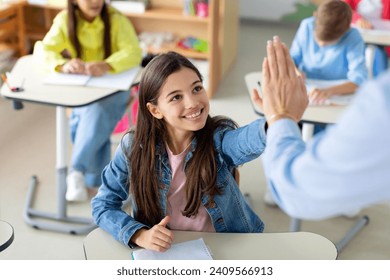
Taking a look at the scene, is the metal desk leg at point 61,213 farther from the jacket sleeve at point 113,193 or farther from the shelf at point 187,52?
the shelf at point 187,52

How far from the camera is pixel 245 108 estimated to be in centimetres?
431

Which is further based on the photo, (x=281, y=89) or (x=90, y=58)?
(x=90, y=58)

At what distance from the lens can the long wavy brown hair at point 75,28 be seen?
301 centimetres

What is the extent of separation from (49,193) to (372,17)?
227 cm

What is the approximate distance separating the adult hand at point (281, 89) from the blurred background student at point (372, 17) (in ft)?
8.33

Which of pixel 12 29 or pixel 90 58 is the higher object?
pixel 90 58

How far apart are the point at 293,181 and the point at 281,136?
144mm

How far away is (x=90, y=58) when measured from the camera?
3.15 metres

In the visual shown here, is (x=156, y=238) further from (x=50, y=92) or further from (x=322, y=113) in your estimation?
(x=50, y=92)

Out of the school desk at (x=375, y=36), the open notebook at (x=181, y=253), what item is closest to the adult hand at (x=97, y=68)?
the open notebook at (x=181, y=253)

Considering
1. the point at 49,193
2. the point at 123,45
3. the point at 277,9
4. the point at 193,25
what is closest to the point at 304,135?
the point at 123,45

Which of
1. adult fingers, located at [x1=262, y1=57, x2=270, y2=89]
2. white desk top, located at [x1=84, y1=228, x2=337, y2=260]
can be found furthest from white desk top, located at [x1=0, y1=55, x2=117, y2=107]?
adult fingers, located at [x1=262, y1=57, x2=270, y2=89]
